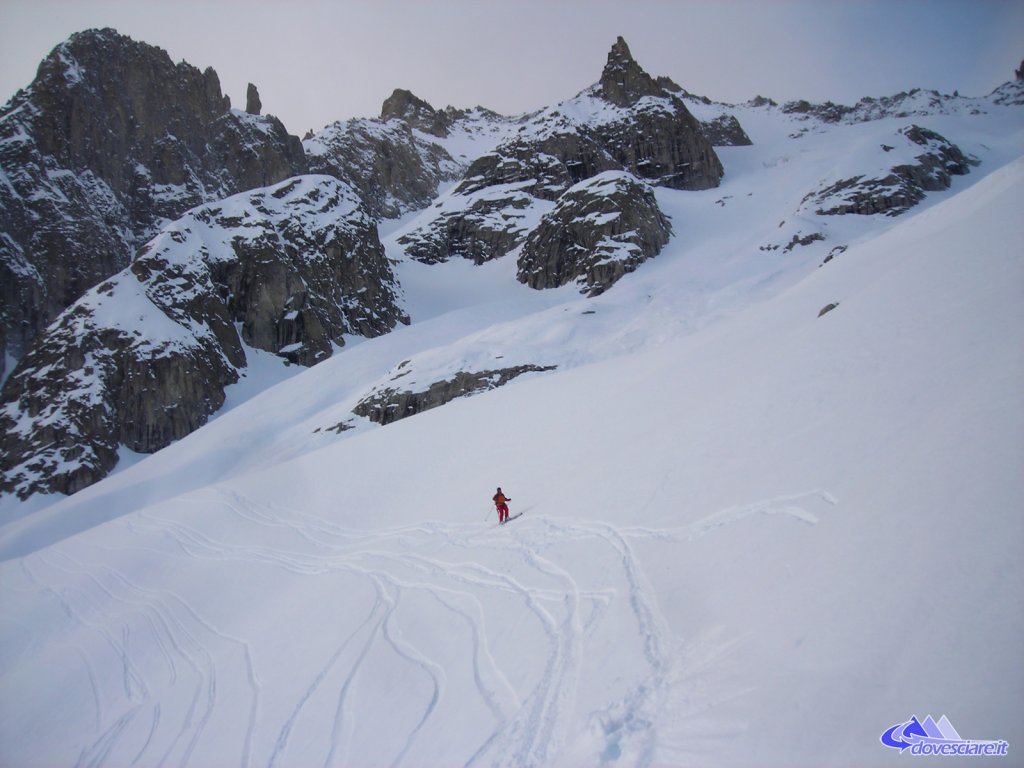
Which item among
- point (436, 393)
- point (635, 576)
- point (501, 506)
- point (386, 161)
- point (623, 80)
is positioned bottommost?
point (635, 576)

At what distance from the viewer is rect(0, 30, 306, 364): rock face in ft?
259

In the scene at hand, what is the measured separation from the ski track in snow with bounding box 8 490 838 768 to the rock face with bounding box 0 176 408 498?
158 feet

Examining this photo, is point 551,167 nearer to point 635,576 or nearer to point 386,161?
point 386,161

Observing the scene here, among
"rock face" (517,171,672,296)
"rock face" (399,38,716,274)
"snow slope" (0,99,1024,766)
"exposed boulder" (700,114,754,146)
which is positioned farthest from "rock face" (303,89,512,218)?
"snow slope" (0,99,1024,766)

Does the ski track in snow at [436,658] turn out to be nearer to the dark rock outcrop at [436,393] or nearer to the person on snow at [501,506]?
the person on snow at [501,506]

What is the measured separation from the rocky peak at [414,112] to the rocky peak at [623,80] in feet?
223

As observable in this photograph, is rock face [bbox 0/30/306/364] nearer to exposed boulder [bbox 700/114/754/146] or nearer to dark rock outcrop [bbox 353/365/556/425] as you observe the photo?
dark rock outcrop [bbox 353/365/556/425]

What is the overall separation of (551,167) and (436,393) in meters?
71.1

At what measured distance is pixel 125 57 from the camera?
10188cm

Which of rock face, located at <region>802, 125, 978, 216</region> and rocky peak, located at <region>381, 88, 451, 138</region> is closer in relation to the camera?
rock face, located at <region>802, 125, 978, 216</region>

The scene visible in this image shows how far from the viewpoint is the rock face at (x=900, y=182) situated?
54781mm

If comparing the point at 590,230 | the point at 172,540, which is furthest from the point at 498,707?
the point at 590,230

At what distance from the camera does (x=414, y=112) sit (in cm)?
17412

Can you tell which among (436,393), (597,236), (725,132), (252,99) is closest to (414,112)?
(252,99)
